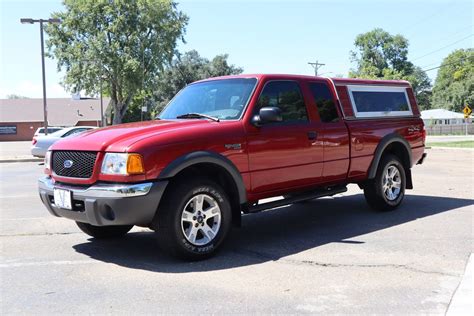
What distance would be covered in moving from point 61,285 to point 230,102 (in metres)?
2.78

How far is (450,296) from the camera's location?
13.2ft

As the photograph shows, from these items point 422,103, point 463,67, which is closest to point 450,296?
point 463,67

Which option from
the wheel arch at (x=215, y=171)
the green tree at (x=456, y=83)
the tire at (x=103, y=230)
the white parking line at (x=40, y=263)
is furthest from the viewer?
the green tree at (x=456, y=83)

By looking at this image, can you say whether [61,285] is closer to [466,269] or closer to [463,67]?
[466,269]

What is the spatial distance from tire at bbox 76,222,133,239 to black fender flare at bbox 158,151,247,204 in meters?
1.62

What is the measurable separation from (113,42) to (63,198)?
1762 inches

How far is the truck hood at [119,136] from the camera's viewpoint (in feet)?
15.8

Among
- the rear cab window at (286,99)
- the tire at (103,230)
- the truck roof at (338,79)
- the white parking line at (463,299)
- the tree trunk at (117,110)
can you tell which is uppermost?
the tree trunk at (117,110)

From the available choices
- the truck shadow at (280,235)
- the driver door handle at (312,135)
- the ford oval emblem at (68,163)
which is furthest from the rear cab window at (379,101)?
the ford oval emblem at (68,163)

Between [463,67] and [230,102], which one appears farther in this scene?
[463,67]

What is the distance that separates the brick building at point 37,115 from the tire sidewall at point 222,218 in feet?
214

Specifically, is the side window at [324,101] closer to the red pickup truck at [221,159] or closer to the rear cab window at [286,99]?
the red pickup truck at [221,159]

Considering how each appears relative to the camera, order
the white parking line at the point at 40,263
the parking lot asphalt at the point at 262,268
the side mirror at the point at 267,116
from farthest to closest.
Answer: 1. the side mirror at the point at 267,116
2. the white parking line at the point at 40,263
3. the parking lot asphalt at the point at 262,268

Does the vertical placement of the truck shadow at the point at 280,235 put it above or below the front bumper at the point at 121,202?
below
